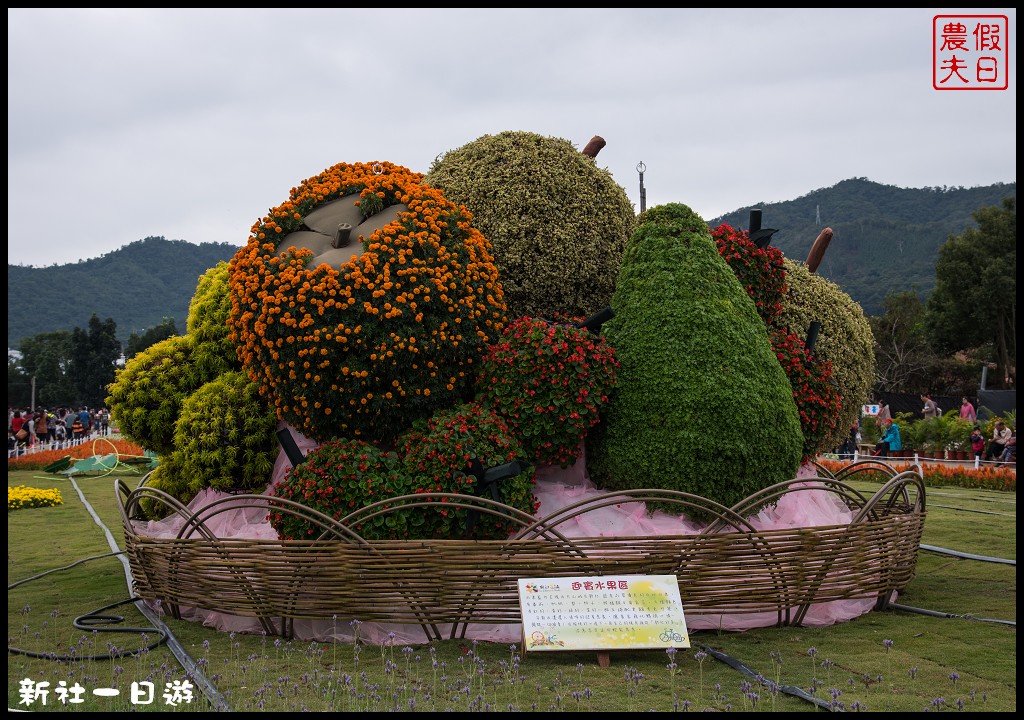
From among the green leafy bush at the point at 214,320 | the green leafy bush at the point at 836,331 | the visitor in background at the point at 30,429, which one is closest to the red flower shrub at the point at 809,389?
the green leafy bush at the point at 836,331

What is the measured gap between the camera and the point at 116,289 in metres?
104

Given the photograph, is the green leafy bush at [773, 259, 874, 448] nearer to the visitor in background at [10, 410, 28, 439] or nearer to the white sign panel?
the white sign panel

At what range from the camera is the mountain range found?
67.2m

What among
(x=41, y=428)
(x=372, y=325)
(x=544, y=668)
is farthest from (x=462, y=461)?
(x=41, y=428)

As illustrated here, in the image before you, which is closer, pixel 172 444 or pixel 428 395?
pixel 428 395

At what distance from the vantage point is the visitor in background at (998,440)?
16.6 metres

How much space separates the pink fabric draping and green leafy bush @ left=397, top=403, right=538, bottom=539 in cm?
44

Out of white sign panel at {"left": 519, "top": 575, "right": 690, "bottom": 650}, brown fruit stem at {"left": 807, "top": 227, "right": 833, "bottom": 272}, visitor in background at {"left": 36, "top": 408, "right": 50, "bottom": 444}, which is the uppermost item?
brown fruit stem at {"left": 807, "top": 227, "right": 833, "bottom": 272}

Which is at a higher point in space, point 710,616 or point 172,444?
point 172,444

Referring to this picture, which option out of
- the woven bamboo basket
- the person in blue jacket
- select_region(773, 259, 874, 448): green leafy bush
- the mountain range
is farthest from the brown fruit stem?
the mountain range

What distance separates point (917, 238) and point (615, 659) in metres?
73.1

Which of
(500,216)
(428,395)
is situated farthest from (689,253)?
(428,395)

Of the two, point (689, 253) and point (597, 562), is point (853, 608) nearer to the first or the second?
point (597, 562)

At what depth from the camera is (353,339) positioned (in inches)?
246
